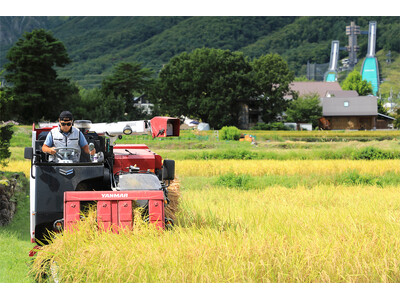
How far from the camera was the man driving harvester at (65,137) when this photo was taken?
27.6 feet

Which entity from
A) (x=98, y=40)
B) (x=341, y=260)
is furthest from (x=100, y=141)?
(x=98, y=40)

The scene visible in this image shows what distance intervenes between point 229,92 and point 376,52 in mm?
90878

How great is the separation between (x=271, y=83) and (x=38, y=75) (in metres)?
32.8

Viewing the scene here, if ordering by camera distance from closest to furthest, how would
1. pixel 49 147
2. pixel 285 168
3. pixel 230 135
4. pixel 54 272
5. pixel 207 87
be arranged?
1. pixel 54 272
2. pixel 49 147
3. pixel 285 168
4. pixel 230 135
5. pixel 207 87

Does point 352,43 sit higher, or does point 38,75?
point 352,43

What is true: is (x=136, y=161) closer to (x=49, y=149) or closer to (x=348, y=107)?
(x=49, y=149)

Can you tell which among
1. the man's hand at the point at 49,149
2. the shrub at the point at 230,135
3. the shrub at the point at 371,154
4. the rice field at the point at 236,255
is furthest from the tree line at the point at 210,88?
the rice field at the point at 236,255

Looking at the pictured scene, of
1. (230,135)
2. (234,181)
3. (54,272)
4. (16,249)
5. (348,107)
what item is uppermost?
(348,107)

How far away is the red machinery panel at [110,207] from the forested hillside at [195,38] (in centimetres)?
10197

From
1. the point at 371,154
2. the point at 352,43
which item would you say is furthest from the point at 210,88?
the point at 352,43

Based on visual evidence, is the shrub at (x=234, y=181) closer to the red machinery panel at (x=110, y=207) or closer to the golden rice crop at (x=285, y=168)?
the golden rice crop at (x=285, y=168)

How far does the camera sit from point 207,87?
70938 millimetres

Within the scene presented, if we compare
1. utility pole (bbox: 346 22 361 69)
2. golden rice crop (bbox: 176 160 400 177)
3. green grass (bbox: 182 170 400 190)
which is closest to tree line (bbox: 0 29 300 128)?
golden rice crop (bbox: 176 160 400 177)

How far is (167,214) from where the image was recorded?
33.1 feet
